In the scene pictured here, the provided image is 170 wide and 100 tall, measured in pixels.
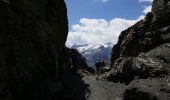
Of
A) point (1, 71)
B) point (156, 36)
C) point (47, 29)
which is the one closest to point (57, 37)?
point (47, 29)

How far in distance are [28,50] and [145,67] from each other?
13971 mm

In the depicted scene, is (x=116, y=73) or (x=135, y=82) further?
(x=116, y=73)

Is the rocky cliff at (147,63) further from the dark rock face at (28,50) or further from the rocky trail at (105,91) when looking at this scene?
the dark rock face at (28,50)

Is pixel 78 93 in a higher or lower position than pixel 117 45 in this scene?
lower

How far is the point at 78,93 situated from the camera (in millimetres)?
37438

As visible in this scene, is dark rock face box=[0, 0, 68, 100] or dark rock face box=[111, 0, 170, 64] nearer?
dark rock face box=[0, 0, 68, 100]

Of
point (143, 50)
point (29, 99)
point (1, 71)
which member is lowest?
point (29, 99)

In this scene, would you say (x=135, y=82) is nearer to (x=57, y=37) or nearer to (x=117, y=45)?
(x=57, y=37)

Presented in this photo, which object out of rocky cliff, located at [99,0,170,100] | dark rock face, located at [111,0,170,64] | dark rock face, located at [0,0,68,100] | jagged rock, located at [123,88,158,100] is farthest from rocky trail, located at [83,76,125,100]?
dark rock face, located at [111,0,170,64]

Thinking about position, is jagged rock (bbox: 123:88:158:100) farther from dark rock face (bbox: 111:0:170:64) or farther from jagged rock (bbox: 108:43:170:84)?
dark rock face (bbox: 111:0:170:64)

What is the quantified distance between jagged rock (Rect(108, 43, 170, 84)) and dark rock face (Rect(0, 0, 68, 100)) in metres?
8.73

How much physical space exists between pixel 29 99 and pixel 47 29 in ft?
44.0

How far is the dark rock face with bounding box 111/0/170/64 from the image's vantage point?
4873 centimetres

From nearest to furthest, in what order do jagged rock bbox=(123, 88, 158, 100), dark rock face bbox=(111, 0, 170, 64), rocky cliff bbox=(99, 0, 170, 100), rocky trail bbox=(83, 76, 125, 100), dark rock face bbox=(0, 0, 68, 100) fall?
dark rock face bbox=(0, 0, 68, 100) → jagged rock bbox=(123, 88, 158, 100) → rocky cliff bbox=(99, 0, 170, 100) → rocky trail bbox=(83, 76, 125, 100) → dark rock face bbox=(111, 0, 170, 64)
